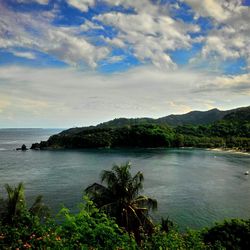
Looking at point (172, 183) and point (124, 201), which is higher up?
point (124, 201)

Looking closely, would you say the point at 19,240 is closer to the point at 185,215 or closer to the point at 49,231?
the point at 49,231

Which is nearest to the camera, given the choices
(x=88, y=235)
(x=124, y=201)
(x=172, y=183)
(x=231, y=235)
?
(x=88, y=235)

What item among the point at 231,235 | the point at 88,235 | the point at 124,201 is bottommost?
the point at 231,235

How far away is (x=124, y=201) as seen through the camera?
3034 cm

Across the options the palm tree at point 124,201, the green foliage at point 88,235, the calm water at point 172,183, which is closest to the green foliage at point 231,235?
the palm tree at point 124,201

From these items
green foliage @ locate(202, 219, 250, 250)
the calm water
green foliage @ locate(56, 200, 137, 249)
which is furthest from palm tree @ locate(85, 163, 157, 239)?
green foliage @ locate(56, 200, 137, 249)

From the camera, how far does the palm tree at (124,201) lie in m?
29.5

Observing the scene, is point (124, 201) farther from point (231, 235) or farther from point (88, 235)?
point (88, 235)

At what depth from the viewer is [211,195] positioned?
71000 millimetres

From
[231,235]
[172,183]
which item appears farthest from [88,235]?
[172,183]

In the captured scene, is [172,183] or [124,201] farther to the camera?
[172,183]

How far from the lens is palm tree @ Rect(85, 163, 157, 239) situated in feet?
96.7

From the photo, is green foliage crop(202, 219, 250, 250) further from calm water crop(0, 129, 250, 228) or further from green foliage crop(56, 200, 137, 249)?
green foliage crop(56, 200, 137, 249)

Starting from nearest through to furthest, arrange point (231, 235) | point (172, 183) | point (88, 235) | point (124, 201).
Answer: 1. point (88, 235)
2. point (124, 201)
3. point (231, 235)
4. point (172, 183)
